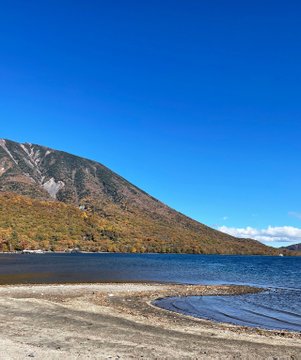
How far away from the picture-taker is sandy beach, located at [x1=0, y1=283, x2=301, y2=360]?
60.0 ft

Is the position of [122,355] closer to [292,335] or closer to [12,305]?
[292,335]

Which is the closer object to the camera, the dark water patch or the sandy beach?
the sandy beach

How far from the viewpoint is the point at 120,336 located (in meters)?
21.9

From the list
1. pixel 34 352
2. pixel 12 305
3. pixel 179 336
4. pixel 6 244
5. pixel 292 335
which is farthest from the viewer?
pixel 6 244

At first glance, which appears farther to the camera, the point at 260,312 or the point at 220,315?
the point at 260,312

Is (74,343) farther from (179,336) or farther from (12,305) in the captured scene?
(12,305)

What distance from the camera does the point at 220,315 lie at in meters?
34.3

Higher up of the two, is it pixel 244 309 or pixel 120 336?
pixel 120 336

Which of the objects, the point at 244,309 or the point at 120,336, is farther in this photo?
the point at 244,309

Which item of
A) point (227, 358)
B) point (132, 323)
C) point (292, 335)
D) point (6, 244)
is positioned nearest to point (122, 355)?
point (227, 358)

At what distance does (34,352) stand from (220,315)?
20435 millimetres

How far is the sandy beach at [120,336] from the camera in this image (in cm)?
1828

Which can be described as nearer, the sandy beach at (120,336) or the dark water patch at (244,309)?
the sandy beach at (120,336)

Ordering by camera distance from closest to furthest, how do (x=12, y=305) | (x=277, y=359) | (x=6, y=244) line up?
(x=277, y=359) → (x=12, y=305) → (x=6, y=244)
